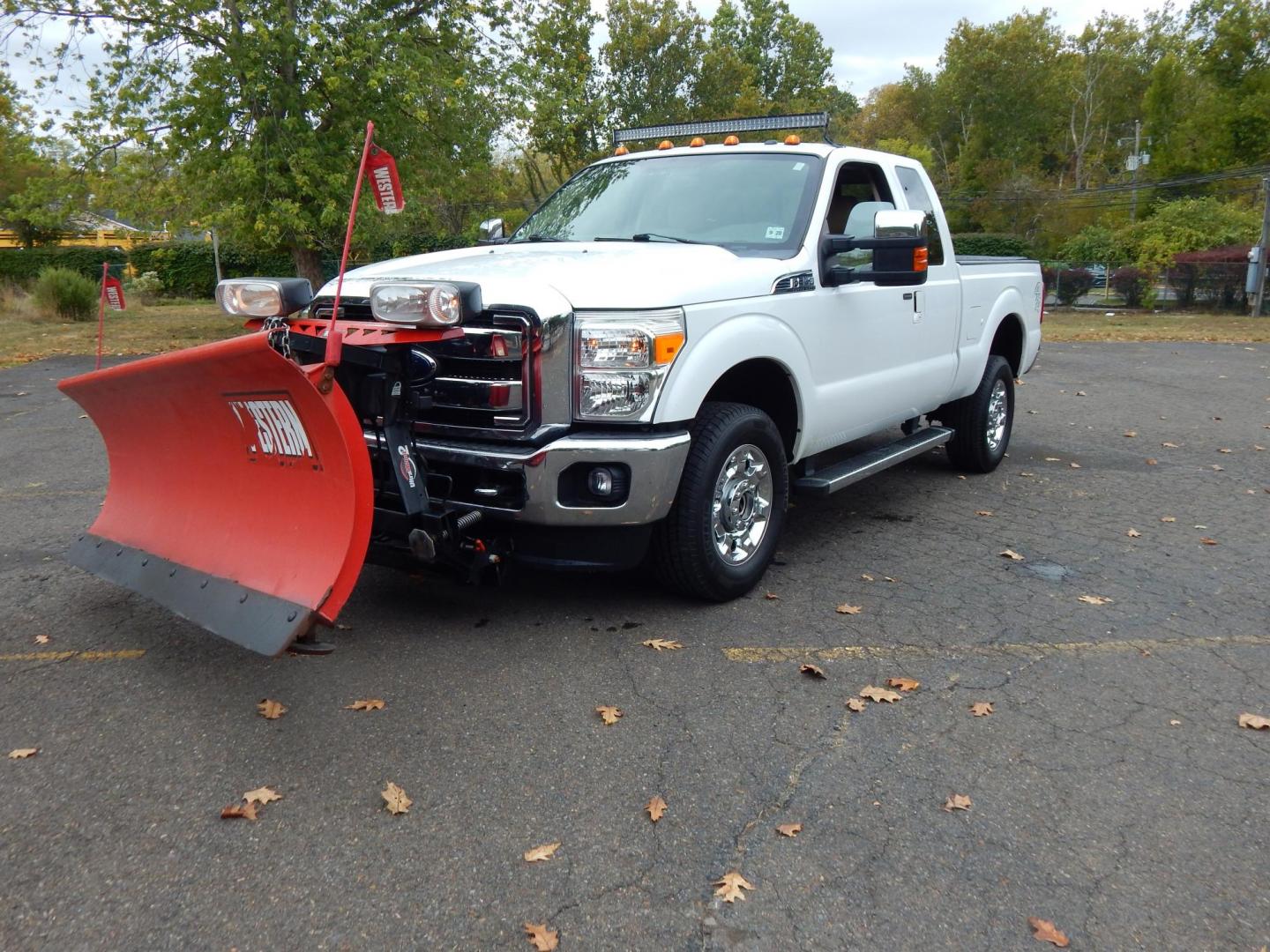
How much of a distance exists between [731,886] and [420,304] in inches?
91.1

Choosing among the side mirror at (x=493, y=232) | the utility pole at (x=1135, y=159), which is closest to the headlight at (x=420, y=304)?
the side mirror at (x=493, y=232)

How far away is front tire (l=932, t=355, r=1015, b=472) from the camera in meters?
7.65

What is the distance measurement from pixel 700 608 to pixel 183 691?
7.22ft

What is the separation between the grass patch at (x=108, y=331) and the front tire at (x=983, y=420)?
1119 cm

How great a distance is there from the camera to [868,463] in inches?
236

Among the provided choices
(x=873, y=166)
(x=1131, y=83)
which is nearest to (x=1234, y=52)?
(x=1131, y=83)

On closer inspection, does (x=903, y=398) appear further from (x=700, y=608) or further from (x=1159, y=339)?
(x=1159, y=339)

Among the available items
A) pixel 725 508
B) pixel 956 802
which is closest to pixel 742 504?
pixel 725 508

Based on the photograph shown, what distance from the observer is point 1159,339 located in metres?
20.8

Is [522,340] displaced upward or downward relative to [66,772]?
upward

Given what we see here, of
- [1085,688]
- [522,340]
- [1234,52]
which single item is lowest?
[1085,688]

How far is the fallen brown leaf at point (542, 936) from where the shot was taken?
8.59 feet

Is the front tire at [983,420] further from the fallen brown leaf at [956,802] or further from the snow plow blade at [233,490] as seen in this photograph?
the snow plow blade at [233,490]

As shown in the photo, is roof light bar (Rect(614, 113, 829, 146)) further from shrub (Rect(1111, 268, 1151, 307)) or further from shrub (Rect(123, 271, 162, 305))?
shrub (Rect(123, 271, 162, 305))
